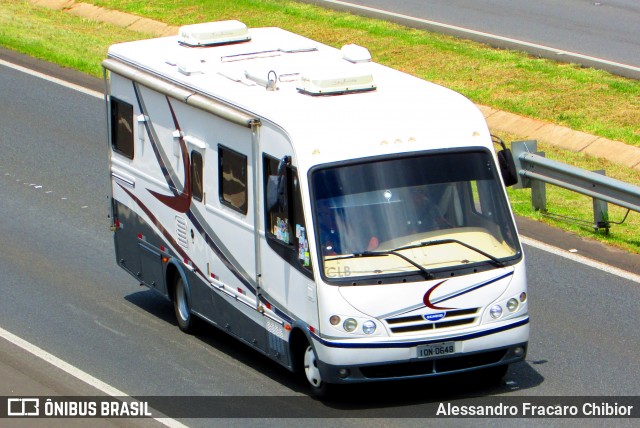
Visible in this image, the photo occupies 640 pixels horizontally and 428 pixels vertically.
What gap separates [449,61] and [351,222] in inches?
483

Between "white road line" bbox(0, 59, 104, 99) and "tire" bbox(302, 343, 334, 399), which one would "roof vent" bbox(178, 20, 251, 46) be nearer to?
"tire" bbox(302, 343, 334, 399)

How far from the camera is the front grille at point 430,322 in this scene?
35.5ft

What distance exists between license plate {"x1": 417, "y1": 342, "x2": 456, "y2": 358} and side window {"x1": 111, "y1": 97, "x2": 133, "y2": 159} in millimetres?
4731

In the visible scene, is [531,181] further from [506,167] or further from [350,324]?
[350,324]

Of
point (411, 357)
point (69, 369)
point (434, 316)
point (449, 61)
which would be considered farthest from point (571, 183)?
point (449, 61)

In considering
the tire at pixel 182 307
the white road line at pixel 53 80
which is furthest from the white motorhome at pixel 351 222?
the white road line at pixel 53 80

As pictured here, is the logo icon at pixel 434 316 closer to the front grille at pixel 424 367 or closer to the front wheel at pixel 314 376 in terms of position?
the front grille at pixel 424 367

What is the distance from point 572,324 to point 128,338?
4441mm

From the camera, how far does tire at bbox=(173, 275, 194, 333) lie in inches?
530

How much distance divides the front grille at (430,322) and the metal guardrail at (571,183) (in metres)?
4.69

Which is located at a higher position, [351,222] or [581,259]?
[351,222]

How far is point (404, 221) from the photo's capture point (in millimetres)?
11094

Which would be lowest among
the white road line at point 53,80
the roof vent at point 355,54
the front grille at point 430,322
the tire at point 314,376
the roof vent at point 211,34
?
the white road line at point 53,80

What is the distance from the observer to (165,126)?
13.4m
